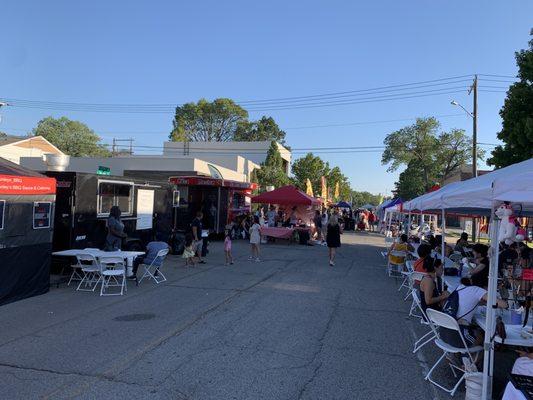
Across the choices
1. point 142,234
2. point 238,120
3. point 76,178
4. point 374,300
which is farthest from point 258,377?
point 238,120

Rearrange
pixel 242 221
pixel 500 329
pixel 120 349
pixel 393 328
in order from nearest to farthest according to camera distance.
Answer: pixel 500 329 < pixel 120 349 < pixel 393 328 < pixel 242 221

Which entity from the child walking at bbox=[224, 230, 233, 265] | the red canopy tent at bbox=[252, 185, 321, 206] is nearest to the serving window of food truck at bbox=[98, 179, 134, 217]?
the child walking at bbox=[224, 230, 233, 265]

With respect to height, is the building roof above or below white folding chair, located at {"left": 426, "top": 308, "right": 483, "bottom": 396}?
above

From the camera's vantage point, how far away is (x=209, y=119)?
72.6 metres

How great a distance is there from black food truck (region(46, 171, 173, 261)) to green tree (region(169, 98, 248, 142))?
58220 mm

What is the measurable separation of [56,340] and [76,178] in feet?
17.7

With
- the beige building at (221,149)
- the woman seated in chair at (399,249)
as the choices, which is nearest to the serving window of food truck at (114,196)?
the woman seated in chair at (399,249)

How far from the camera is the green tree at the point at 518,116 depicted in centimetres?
1481

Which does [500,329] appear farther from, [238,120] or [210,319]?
[238,120]

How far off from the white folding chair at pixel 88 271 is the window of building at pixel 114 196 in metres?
1.67

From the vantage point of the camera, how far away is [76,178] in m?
10.6

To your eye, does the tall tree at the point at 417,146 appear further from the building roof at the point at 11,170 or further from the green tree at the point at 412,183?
the building roof at the point at 11,170

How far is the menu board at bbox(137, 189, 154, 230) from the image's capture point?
13423 millimetres

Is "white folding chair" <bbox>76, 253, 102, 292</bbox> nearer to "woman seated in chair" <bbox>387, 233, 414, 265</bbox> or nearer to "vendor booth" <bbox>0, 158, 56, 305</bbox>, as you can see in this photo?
"vendor booth" <bbox>0, 158, 56, 305</bbox>
